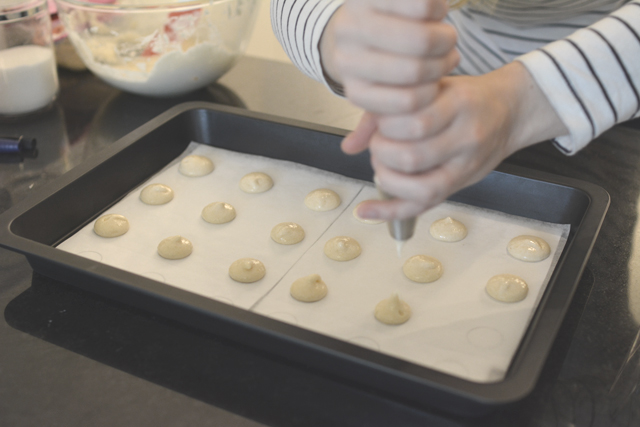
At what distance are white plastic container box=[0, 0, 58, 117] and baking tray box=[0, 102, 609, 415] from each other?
361 mm

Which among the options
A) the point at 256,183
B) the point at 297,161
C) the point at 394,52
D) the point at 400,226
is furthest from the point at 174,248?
the point at 394,52

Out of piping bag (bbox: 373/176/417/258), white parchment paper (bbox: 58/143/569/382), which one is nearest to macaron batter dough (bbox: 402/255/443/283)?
white parchment paper (bbox: 58/143/569/382)

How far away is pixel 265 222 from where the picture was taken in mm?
989

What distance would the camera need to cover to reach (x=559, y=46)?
2.08ft

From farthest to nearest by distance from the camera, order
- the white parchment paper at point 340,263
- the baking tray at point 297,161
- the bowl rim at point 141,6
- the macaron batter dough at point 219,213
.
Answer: the bowl rim at point 141,6, the macaron batter dough at point 219,213, the white parchment paper at point 340,263, the baking tray at point 297,161

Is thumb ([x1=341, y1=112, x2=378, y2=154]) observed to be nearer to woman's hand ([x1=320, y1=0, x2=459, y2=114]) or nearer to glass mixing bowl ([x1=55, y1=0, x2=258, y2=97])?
woman's hand ([x1=320, y1=0, x2=459, y2=114])

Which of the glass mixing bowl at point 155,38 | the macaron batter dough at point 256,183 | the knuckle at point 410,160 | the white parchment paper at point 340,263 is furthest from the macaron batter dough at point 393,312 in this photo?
the glass mixing bowl at point 155,38

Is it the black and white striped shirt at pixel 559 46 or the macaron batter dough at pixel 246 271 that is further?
the macaron batter dough at pixel 246 271

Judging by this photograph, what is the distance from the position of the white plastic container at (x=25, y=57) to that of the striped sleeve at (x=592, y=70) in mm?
1027

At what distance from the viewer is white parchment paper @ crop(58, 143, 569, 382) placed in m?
0.74

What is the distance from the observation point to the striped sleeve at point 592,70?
627mm

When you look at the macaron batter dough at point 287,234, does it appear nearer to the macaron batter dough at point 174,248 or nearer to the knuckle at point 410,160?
the macaron batter dough at point 174,248

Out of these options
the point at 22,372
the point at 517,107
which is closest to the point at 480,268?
the point at 517,107

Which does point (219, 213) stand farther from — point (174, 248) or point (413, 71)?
point (413, 71)
